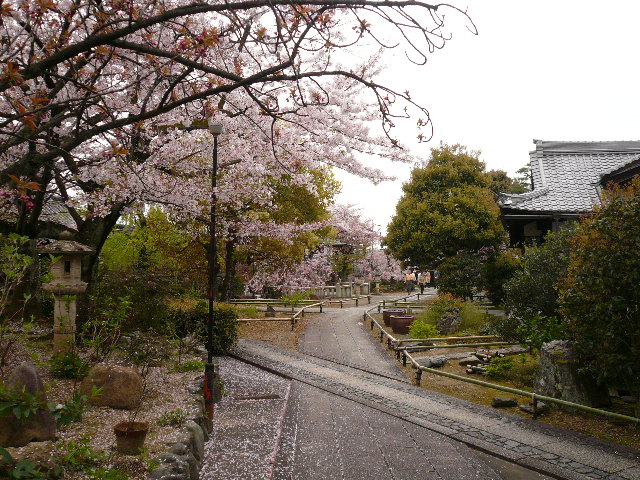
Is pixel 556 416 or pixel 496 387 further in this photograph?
pixel 496 387

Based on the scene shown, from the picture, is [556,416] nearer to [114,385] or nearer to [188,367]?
[188,367]

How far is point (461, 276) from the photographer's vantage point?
66.4 ft

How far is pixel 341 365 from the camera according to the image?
1252 centimetres

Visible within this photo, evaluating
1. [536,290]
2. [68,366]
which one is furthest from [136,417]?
[536,290]

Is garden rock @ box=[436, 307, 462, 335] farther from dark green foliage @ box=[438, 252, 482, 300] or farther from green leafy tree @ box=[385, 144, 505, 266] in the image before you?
green leafy tree @ box=[385, 144, 505, 266]

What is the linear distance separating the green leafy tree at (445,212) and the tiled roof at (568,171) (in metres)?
2.80

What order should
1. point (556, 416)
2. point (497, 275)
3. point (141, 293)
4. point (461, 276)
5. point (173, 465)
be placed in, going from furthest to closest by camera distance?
point (497, 275) → point (461, 276) → point (141, 293) → point (556, 416) → point (173, 465)

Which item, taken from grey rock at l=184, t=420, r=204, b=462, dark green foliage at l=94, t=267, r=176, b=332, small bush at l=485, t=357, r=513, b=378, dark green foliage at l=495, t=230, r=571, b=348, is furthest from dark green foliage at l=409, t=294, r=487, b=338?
grey rock at l=184, t=420, r=204, b=462

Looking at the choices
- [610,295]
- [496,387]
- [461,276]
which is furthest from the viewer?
[461,276]

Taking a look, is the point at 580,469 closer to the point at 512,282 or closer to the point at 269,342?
the point at 512,282

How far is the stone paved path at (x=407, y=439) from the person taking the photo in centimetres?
587

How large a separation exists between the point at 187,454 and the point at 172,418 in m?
1.32

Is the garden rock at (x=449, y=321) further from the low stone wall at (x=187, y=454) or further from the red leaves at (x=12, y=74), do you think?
the red leaves at (x=12, y=74)

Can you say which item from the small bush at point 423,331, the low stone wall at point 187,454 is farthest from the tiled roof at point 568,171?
the low stone wall at point 187,454
